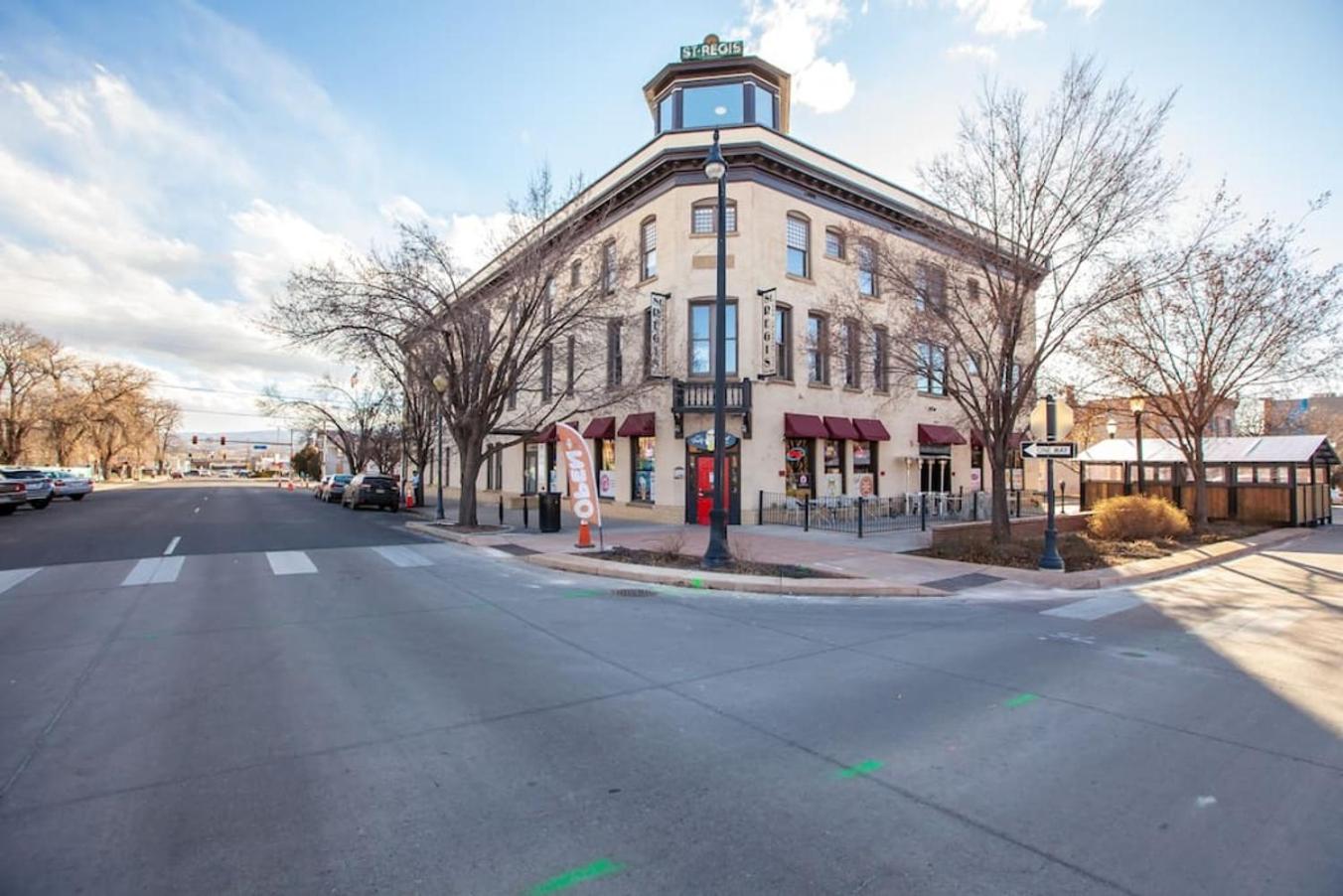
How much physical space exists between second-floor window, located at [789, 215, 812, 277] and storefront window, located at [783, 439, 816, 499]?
5722mm

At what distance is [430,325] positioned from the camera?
1842 centimetres

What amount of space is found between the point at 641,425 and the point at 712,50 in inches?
534

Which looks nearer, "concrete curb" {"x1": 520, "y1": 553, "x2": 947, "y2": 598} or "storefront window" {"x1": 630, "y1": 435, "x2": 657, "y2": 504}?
"concrete curb" {"x1": 520, "y1": 553, "x2": 947, "y2": 598}

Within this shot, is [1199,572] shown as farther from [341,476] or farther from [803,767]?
[341,476]

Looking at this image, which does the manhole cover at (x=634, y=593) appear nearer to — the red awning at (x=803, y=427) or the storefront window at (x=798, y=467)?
the red awning at (x=803, y=427)

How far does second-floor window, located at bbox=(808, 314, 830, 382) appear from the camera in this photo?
22.4 m

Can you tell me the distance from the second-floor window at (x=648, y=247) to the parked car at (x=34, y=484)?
82.0ft

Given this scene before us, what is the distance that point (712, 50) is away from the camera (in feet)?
77.6

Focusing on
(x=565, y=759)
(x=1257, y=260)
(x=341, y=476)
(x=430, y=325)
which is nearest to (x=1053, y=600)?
(x=565, y=759)

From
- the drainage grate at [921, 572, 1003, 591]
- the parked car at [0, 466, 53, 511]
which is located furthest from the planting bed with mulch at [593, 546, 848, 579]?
the parked car at [0, 466, 53, 511]

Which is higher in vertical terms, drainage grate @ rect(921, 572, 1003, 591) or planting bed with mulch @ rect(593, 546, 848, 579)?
planting bed with mulch @ rect(593, 546, 848, 579)

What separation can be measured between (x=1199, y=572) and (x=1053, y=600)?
211 inches

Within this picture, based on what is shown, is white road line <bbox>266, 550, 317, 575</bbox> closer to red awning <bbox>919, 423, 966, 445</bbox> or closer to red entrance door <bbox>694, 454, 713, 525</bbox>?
red entrance door <bbox>694, 454, 713, 525</bbox>

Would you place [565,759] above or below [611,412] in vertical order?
below
